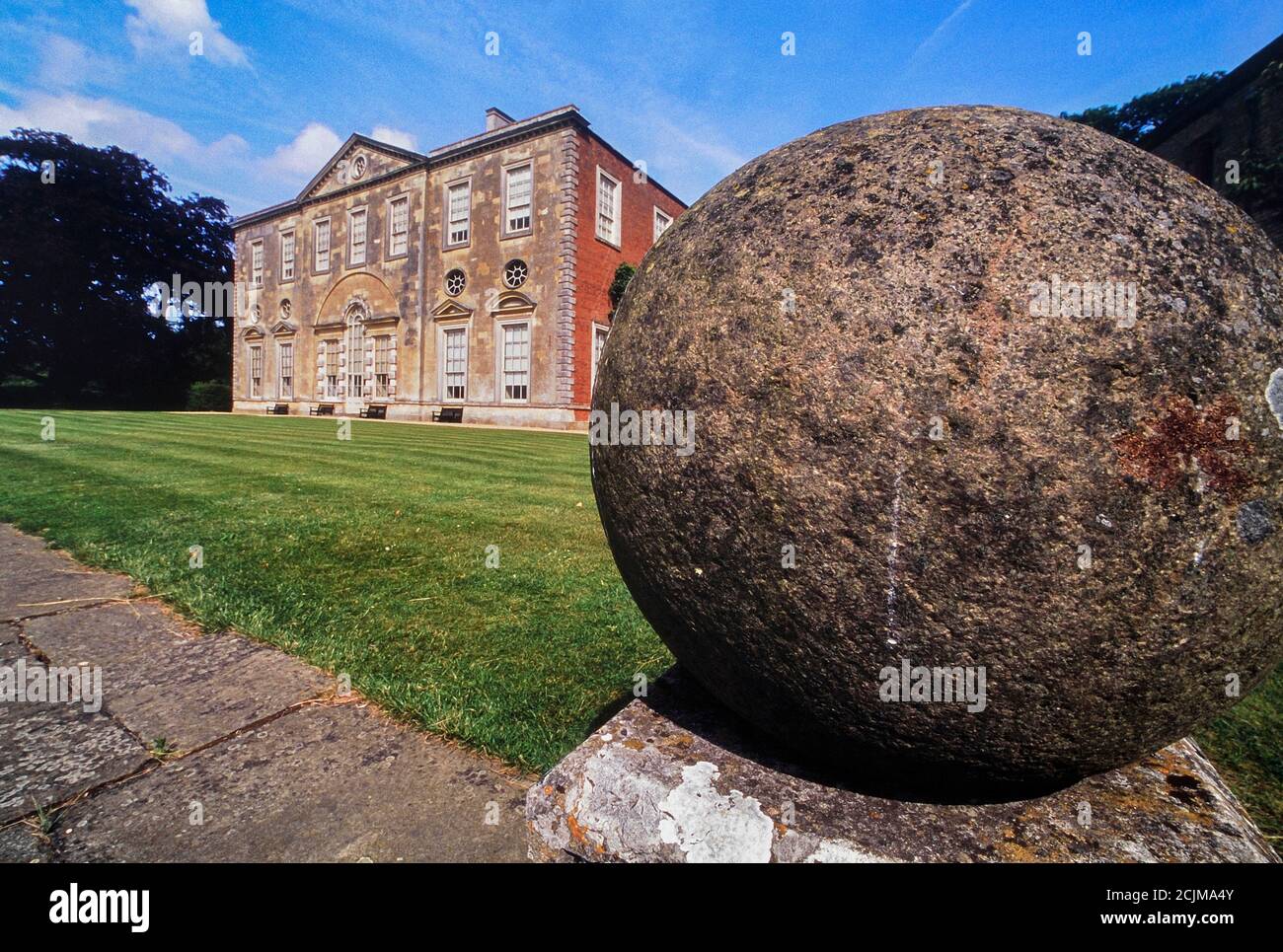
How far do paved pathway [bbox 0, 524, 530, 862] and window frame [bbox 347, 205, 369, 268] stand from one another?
102 feet

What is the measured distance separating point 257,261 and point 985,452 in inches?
1724

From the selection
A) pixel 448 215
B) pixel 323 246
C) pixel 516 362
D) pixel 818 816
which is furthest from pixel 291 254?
pixel 818 816

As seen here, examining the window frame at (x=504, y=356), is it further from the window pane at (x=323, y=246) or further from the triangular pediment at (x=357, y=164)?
the window pane at (x=323, y=246)

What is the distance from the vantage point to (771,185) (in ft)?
6.14

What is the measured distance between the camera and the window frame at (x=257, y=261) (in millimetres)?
35713

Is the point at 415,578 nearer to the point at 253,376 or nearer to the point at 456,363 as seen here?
the point at 456,363

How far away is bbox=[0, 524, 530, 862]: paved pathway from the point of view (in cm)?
203

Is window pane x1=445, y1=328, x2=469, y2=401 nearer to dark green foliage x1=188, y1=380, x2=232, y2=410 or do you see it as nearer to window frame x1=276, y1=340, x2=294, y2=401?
window frame x1=276, y1=340, x2=294, y2=401

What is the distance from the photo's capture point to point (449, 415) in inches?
1077

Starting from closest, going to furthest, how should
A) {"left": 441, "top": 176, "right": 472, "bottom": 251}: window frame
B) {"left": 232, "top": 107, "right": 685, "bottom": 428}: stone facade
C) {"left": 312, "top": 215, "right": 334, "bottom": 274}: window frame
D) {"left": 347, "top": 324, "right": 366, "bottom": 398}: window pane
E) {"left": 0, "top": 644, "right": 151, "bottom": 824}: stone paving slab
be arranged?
{"left": 0, "top": 644, "right": 151, "bottom": 824}: stone paving slab → {"left": 232, "top": 107, "right": 685, "bottom": 428}: stone facade → {"left": 441, "top": 176, "right": 472, "bottom": 251}: window frame → {"left": 347, "top": 324, "right": 366, "bottom": 398}: window pane → {"left": 312, "top": 215, "right": 334, "bottom": 274}: window frame

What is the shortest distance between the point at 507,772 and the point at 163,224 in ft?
197

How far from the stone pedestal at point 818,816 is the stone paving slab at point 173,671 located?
72.1 inches

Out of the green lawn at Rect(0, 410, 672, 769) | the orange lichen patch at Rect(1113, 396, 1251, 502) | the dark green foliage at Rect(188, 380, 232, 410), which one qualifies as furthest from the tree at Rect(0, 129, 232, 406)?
the orange lichen patch at Rect(1113, 396, 1251, 502)

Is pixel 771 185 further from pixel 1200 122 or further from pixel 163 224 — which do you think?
pixel 163 224
